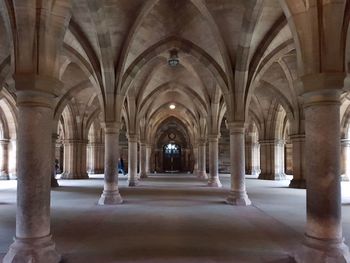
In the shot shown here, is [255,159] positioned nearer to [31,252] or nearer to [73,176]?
[73,176]

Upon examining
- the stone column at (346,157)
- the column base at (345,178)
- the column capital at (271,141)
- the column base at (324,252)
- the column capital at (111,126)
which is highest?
the column capital at (111,126)

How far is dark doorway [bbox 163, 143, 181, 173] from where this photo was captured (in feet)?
151

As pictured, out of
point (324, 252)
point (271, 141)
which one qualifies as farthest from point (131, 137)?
point (324, 252)

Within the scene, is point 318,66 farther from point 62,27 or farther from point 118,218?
point 118,218

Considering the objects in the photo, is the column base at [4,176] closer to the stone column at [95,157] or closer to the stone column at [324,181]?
the stone column at [95,157]

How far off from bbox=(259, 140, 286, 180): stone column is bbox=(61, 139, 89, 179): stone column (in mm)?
12720

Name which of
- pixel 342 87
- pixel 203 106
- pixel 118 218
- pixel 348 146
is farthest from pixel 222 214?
pixel 348 146

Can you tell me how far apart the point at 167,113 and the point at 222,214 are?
28066 mm

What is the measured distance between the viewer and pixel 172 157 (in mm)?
46281

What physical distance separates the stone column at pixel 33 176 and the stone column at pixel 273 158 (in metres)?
21.9

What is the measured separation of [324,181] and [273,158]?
68.7 feet

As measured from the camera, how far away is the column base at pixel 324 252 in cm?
512

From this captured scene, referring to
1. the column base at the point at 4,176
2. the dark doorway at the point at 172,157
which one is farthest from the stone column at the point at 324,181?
the dark doorway at the point at 172,157

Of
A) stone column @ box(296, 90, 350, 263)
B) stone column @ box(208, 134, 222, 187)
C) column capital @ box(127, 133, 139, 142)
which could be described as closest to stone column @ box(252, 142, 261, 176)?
stone column @ box(208, 134, 222, 187)
